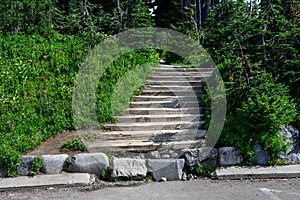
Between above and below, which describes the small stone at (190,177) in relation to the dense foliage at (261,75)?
below

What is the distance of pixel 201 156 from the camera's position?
4.61 m

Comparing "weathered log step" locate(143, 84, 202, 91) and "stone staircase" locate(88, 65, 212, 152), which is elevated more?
"weathered log step" locate(143, 84, 202, 91)

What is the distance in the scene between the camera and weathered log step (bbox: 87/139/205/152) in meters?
4.82

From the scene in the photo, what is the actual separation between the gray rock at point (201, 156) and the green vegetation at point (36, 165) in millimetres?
2073

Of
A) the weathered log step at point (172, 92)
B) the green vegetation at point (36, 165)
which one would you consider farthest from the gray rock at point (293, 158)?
the green vegetation at point (36, 165)

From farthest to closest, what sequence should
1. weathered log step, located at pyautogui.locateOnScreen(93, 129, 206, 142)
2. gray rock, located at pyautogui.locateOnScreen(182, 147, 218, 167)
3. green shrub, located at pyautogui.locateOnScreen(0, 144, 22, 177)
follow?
1. weathered log step, located at pyautogui.locateOnScreen(93, 129, 206, 142)
2. gray rock, located at pyautogui.locateOnScreen(182, 147, 218, 167)
3. green shrub, located at pyautogui.locateOnScreen(0, 144, 22, 177)

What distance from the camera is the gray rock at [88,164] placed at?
4.41 m

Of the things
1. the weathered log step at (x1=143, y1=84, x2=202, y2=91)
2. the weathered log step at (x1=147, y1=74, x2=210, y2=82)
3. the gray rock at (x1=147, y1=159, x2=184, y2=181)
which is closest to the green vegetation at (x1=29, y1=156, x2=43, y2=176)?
the gray rock at (x1=147, y1=159, x2=184, y2=181)

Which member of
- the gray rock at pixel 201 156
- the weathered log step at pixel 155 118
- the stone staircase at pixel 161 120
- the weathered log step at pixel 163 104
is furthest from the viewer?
the weathered log step at pixel 163 104

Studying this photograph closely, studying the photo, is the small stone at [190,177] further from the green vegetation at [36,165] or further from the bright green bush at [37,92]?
the green vegetation at [36,165]

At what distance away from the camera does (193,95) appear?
662cm

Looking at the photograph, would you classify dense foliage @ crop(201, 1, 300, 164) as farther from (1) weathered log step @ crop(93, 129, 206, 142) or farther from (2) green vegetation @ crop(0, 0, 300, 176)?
(1) weathered log step @ crop(93, 129, 206, 142)

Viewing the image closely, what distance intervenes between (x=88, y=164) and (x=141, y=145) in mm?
906

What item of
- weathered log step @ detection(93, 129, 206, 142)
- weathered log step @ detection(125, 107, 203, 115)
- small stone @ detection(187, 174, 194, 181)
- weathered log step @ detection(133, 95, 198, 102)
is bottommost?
small stone @ detection(187, 174, 194, 181)
